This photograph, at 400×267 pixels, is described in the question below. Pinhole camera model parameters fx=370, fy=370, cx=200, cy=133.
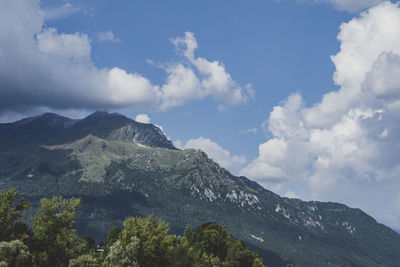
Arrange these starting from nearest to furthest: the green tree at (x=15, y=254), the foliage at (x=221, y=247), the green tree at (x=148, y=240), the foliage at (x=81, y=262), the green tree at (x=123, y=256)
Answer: the green tree at (x=15, y=254)
the foliage at (x=81, y=262)
the green tree at (x=123, y=256)
the green tree at (x=148, y=240)
the foliage at (x=221, y=247)

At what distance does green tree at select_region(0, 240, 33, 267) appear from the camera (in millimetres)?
55562

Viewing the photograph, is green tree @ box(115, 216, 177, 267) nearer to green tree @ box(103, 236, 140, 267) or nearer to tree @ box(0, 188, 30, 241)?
green tree @ box(103, 236, 140, 267)

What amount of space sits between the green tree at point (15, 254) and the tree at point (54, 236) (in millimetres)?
3958

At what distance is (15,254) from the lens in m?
56.9

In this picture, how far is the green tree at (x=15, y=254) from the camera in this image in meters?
55.6

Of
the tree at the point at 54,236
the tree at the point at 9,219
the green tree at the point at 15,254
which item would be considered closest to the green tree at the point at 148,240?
the tree at the point at 54,236

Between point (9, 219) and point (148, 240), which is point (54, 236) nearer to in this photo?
point (9, 219)

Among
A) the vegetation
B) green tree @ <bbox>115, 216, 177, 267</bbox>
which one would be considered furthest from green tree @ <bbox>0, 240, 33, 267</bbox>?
green tree @ <bbox>115, 216, 177, 267</bbox>

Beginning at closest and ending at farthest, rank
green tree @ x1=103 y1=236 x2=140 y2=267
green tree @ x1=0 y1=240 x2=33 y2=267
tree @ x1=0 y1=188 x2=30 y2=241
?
green tree @ x1=0 y1=240 x2=33 y2=267, green tree @ x1=103 y1=236 x2=140 y2=267, tree @ x1=0 y1=188 x2=30 y2=241

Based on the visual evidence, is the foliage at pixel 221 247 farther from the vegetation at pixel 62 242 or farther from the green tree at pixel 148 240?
the green tree at pixel 148 240

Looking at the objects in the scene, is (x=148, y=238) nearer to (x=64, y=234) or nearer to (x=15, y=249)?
(x=64, y=234)

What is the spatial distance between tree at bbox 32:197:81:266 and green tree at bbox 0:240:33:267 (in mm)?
3958

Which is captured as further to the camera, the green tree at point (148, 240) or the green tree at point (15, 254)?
the green tree at point (148, 240)

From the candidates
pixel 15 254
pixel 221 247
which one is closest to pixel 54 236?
pixel 15 254
